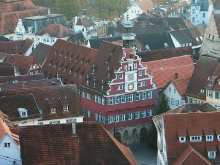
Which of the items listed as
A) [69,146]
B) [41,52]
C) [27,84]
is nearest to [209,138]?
[69,146]

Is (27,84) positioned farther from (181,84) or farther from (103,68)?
(181,84)

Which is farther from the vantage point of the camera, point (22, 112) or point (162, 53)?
point (162, 53)

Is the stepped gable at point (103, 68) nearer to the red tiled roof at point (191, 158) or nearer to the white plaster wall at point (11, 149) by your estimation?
the red tiled roof at point (191, 158)

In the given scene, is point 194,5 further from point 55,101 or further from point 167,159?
point 167,159

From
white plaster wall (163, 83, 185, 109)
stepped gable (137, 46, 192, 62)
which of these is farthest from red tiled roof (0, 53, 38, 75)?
white plaster wall (163, 83, 185, 109)

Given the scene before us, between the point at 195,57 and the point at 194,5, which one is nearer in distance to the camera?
the point at 195,57

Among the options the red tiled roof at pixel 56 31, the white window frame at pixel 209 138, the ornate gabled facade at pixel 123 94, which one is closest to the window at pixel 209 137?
the white window frame at pixel 209 138

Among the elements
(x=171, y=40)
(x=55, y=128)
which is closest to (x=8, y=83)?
(x=55, y=128)
